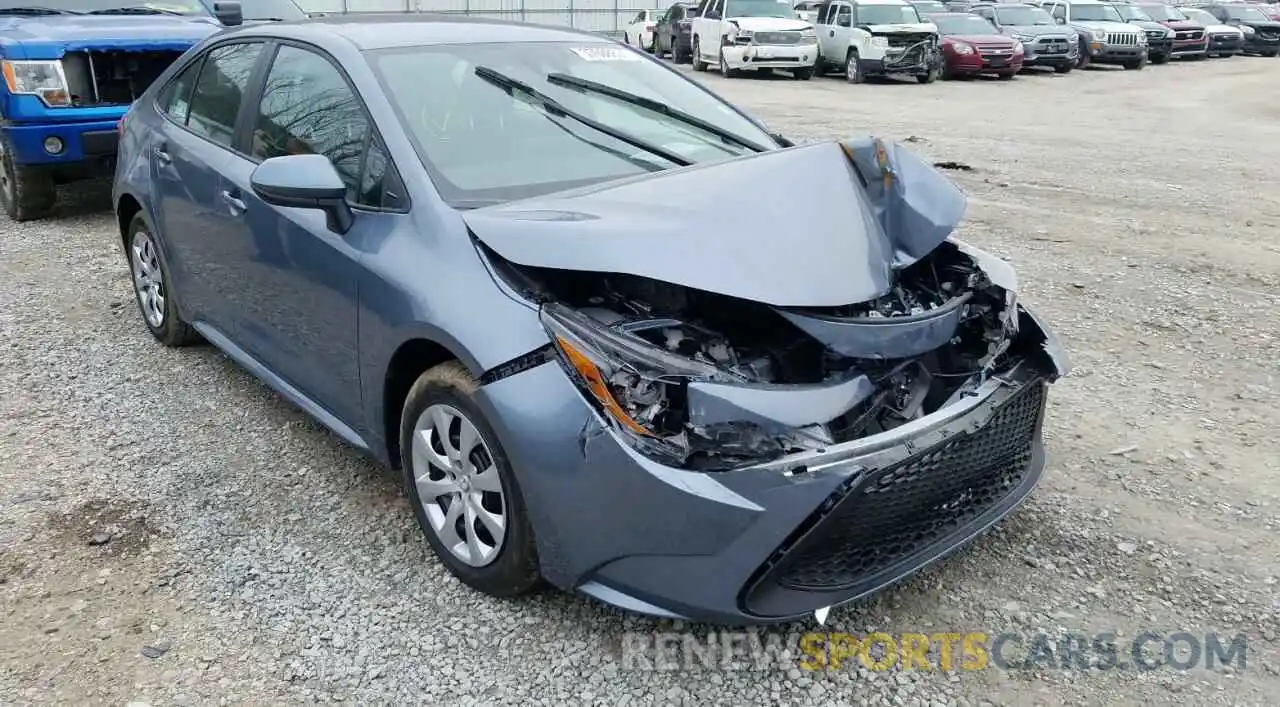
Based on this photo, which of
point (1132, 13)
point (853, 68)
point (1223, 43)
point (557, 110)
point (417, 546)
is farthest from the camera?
point (1223, 43)

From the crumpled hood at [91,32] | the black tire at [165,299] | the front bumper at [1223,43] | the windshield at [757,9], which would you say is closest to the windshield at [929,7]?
the windshield at [757,9]

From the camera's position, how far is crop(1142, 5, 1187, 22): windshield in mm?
26297

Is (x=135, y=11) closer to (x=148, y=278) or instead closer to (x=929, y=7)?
(x=148, y=278)

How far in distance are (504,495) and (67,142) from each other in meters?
6.00

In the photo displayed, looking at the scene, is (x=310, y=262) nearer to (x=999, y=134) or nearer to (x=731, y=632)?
(x=731, y=632)

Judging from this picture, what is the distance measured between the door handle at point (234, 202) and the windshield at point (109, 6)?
17.5 feet

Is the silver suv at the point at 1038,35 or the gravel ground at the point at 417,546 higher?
the silver suv at the point at 1038,35

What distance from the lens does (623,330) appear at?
8.72 ft

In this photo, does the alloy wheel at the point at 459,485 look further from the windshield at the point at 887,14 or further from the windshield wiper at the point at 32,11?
the windshield at the point at 887,14

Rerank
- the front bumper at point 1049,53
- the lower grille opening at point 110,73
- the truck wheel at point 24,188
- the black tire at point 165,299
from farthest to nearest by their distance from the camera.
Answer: the front bumper at point 1049,53, the truck wheel at point 24,188, the lower grille opening at point 110,73, the black tire at point 165,299

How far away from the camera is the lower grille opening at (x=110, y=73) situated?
7254 millimetres

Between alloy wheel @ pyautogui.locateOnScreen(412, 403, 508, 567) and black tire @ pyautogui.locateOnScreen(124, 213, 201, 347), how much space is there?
7.57 ft

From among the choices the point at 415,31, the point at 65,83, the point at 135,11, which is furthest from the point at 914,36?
the point at 415,31

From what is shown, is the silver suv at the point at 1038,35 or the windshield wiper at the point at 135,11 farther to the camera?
the silver suv at the point at 1038,35
